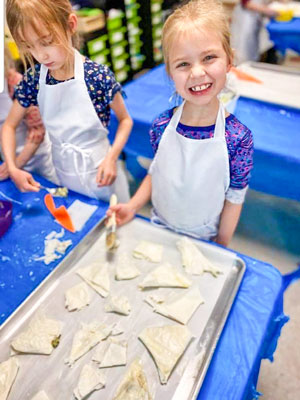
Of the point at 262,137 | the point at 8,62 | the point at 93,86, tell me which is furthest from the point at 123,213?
the point at 262,137

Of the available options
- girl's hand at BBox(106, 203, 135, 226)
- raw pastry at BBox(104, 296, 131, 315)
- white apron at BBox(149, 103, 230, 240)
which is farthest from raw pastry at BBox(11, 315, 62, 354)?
white apron at BBox(149, 103, 230, 240)

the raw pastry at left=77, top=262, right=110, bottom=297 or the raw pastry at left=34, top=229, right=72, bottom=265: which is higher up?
the raw pastry at left=77, top=262, right=110, bottom=297

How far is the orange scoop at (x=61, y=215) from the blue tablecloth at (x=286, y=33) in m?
2.70

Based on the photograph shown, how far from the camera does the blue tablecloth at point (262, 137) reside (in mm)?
1500

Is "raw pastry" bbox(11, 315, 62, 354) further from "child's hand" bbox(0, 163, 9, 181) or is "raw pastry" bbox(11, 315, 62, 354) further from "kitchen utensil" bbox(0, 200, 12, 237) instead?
"child's hand" bbox(0, 163, 9, 181)

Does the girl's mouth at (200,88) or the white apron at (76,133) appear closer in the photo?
the girl's mouth at (200,88)

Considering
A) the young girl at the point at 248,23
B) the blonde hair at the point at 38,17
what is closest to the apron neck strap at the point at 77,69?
the blonde hair at the point at 38,17

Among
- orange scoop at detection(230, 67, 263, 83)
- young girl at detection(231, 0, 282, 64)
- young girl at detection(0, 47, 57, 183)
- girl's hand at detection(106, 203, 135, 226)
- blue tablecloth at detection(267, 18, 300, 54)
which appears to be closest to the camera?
girl's hand at detection(106, 203, 135, 226)

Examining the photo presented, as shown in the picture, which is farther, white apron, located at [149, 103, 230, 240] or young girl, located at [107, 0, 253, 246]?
white apron, located at [149, 103, 230, 240]

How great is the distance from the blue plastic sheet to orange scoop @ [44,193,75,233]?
15mm

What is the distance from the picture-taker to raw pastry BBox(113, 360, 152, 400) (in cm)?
68

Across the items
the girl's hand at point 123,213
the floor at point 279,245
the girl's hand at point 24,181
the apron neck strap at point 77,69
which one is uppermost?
the apron neck strap at point 77,69

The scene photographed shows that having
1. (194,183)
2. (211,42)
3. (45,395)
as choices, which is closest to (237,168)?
(194,183)

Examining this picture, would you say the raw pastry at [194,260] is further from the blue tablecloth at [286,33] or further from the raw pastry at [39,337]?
the blue tablecloth at [286,33]
